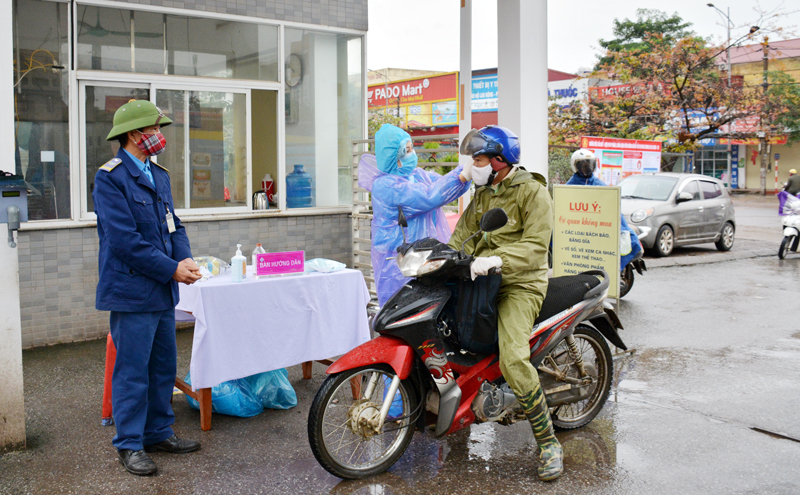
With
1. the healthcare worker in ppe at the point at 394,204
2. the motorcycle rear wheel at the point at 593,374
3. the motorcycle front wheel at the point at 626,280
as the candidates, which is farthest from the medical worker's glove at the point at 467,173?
the motorcycle front wheel at the point at 626,280

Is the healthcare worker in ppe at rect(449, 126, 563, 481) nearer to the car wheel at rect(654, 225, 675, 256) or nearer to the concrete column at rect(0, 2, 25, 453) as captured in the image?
the concrete column at rect(0, 2, 25, 453)

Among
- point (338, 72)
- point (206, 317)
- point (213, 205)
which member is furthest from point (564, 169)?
point (206, 317)

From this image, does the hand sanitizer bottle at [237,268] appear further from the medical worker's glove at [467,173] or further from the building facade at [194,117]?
the building facade at [194,117]

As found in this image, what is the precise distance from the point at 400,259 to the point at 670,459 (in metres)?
2.07

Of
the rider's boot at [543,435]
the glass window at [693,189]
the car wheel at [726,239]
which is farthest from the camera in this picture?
the car wheel at [726,239]

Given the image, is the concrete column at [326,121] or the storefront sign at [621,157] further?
the storefront sign at [621,157]

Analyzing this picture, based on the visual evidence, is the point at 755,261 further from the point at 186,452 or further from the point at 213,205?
the point at 186,452

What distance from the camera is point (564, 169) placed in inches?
701

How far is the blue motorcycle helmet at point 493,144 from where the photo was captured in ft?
13.0

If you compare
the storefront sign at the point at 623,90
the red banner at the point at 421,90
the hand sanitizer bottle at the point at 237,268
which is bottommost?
the hand sanitizer bottle at the point at 237,268

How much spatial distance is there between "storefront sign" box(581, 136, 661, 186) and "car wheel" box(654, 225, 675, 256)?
181cm

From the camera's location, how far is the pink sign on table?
4785 mm

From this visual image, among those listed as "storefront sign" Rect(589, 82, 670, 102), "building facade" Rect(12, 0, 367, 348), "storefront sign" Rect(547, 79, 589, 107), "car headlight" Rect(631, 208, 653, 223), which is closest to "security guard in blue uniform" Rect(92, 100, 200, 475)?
"building facade" Rect(12, 0, 367, 348)

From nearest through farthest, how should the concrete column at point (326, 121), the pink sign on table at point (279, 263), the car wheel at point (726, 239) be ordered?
the pink sign on table at point (279, 263), the concrete column at point (326, 121), the car wheel at point (726, 239)
